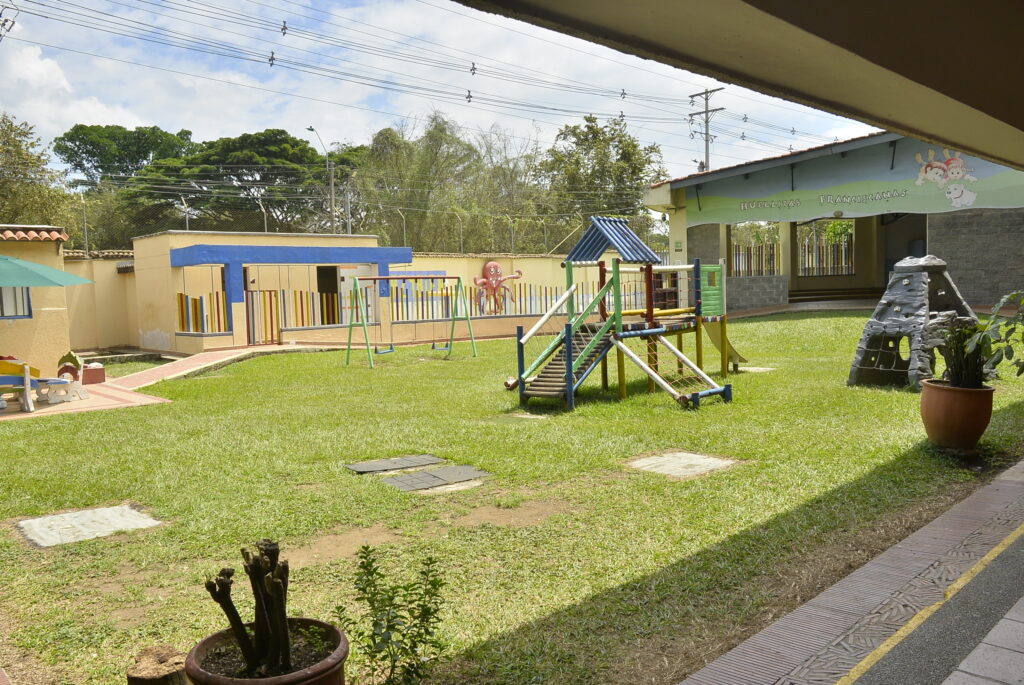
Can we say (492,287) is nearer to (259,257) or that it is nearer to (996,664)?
(259,257)

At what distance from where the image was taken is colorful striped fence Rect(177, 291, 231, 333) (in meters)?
18.6

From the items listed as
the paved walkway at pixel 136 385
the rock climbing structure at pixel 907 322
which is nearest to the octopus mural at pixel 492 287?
the paved walkway at pixel 136 385

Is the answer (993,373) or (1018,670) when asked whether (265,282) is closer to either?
(993,373)

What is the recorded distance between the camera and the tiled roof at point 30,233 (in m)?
13.4

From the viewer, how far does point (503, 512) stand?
5.54 m

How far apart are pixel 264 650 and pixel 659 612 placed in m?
2.04

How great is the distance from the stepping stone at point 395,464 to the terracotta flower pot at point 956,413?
4.31 meters

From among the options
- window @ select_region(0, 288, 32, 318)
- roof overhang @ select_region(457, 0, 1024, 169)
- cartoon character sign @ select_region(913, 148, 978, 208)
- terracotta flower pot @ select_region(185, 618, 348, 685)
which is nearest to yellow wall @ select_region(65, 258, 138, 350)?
window @ select_region(0, 288, 32, 318)

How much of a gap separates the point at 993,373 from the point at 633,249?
498 cm

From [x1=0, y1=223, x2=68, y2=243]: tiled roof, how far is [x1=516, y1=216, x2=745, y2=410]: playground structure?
901 centimetres

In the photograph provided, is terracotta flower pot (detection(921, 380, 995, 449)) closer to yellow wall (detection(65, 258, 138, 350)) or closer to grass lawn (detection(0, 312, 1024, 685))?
grass lawn (detection(0, 312, 1024, 685))

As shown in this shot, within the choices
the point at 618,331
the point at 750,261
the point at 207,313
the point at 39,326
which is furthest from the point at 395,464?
the point at 750,261

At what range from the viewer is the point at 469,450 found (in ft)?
24.7

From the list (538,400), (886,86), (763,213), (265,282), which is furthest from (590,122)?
(886,86)
